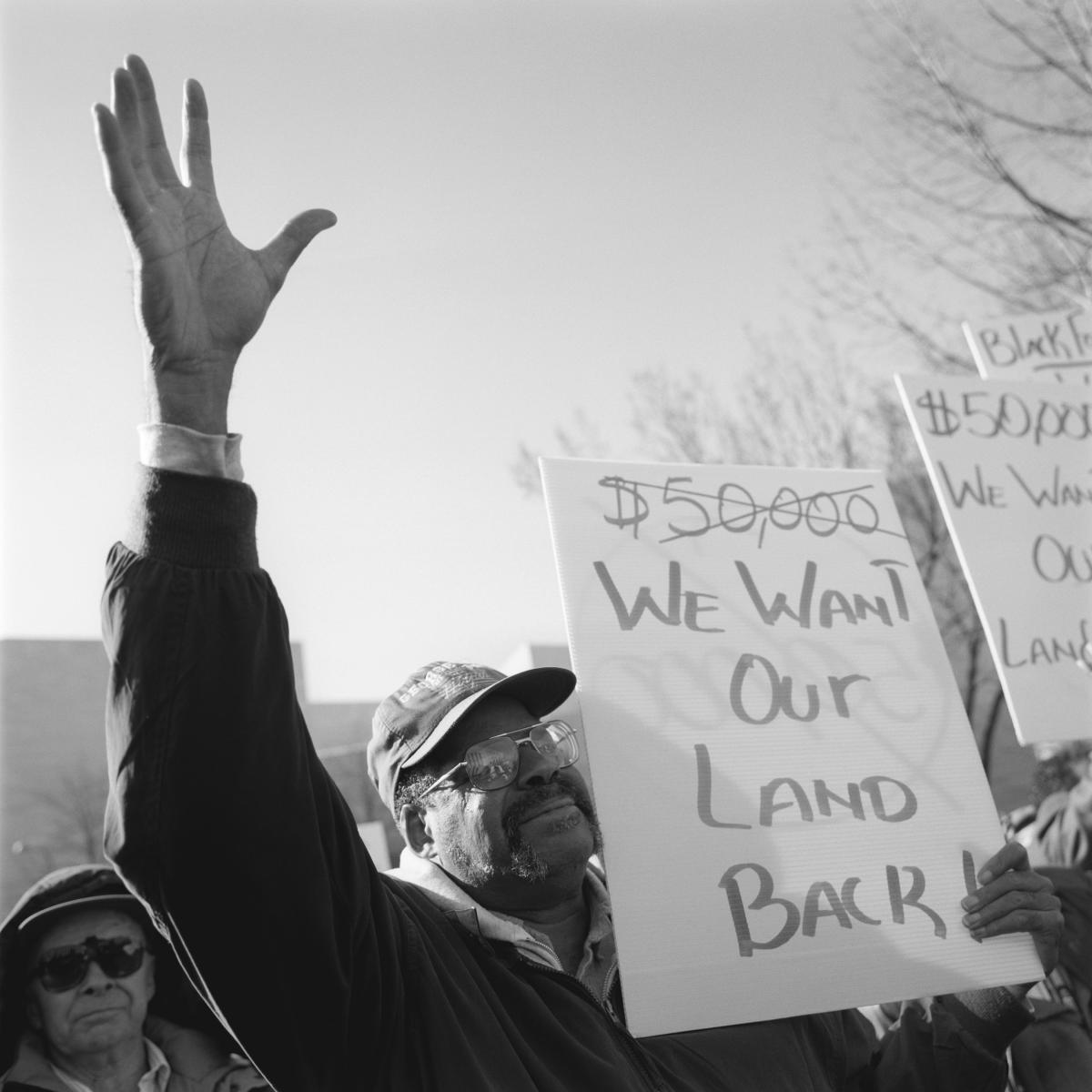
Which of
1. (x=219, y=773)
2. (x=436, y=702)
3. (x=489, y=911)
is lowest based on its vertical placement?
(x=489, y=911)

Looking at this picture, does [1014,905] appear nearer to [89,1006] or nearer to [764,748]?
[764,748]

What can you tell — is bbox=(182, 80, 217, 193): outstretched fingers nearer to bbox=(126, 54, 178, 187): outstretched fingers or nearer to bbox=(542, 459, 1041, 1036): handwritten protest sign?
bbox=(126, 54, 178, 187): outstretched fingers

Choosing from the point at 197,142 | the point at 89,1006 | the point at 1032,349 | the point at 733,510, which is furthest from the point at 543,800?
the point at 1032,349

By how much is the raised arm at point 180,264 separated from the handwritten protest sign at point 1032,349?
277cm

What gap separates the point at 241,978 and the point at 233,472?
627 mm

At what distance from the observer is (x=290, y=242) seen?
1616 millimetres

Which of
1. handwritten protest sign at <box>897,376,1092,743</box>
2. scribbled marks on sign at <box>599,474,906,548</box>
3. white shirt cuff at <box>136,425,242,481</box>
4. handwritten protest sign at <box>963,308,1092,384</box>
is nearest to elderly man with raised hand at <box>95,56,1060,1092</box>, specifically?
white shirt cuff at <box>136,425,242,481</box>

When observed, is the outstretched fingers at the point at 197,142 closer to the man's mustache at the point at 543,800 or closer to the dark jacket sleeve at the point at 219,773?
the dark jacket sleeve at the point at 219,773

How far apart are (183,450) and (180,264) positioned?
0.24 metres

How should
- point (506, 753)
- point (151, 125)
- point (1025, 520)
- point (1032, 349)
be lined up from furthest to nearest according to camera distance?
point (1032, 349), point (1025, 520), point (506, 753), point (151, 125)

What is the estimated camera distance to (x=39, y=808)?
68.7 ft

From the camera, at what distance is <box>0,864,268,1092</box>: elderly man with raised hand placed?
2.71 m

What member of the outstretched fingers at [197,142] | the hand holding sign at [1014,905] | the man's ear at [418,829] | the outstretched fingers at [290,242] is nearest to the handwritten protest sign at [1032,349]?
the hand holding sign at [1014,905]

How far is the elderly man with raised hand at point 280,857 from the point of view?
1.36 meters
